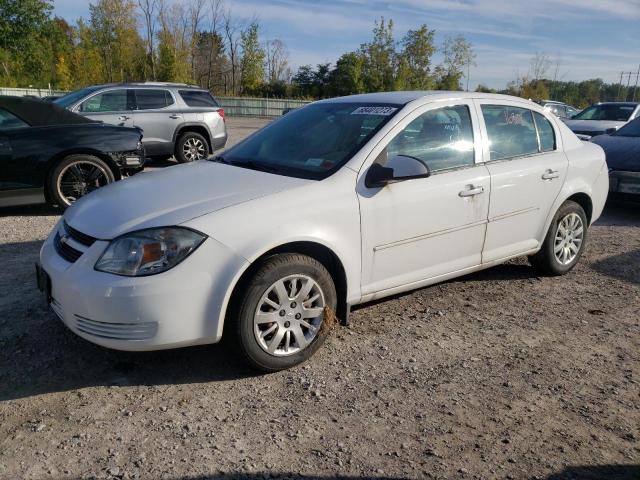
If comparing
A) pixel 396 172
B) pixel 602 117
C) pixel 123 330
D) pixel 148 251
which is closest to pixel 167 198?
pixel 148 251

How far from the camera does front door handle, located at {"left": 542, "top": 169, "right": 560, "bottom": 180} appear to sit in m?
4.61

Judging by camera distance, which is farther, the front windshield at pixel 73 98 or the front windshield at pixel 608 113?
the front windshield at pixel 608 113

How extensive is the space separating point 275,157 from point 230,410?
186cm

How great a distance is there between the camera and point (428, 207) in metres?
3.80

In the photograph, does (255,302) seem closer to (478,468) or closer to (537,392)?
(478,468)

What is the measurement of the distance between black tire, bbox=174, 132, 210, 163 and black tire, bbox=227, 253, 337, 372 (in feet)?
27.2

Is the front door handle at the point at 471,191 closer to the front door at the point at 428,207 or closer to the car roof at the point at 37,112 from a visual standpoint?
the front door at the point at 428,207

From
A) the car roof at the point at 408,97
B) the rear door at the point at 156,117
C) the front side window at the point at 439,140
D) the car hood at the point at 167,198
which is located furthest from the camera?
the rear door at the point at 156,117

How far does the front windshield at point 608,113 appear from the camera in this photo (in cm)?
1466

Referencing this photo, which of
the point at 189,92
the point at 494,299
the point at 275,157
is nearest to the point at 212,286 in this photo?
the point at 275,157

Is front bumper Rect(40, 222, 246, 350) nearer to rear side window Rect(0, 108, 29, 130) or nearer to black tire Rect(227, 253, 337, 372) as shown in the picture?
black tire Rect(227, 253, 337, 372)

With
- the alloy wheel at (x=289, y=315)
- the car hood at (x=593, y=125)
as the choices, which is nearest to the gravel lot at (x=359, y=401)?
the alloy wheel at (x=289, y=315)

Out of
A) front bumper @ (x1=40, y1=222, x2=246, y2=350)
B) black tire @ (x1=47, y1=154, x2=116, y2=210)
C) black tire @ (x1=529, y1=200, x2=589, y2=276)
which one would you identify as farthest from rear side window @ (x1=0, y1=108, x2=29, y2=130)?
black tire @ (x1=529, y1=200, x2=589, y2=276)

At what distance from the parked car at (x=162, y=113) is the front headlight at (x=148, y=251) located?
7766 mm
